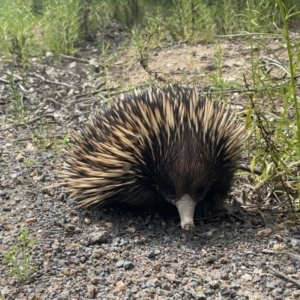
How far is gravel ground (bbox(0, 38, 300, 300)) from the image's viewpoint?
103 inches

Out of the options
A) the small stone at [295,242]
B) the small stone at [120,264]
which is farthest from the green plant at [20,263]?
the small stone at [295,242]

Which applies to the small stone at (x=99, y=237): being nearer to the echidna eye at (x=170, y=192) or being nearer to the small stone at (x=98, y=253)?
the small stone at (x=98, y=253)

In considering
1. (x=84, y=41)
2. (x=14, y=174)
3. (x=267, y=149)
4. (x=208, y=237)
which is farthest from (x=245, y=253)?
(x=84, y=41)

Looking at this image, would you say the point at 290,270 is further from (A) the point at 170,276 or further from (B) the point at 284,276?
(A) the point at 170,276

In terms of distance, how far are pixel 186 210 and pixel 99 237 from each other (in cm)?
44

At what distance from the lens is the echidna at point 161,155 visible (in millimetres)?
3029

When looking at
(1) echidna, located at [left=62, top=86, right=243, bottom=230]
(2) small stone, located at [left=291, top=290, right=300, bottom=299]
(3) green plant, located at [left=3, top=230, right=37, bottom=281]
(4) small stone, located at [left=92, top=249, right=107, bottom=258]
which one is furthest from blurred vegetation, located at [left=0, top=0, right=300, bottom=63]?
(2) small stone, located at [left=291, top=290, right=300, bottom=299]

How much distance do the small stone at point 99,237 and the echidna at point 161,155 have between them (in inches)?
11.3

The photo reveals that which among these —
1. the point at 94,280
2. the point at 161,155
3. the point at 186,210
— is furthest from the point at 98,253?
the point at 161,155

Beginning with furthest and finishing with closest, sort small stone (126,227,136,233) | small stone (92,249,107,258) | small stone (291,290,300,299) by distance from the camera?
small stone (126,227,136,233) → small stone (92,249,107,258) → small stone (291,290,300,299)

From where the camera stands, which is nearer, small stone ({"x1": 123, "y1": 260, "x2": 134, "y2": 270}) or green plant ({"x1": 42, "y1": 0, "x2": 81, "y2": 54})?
small stone ({"x1": 123, "y1": 260, "x2": 134, "y2": 270})

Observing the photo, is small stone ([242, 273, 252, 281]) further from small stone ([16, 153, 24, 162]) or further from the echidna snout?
small stone ([16, 153, 24, 162])

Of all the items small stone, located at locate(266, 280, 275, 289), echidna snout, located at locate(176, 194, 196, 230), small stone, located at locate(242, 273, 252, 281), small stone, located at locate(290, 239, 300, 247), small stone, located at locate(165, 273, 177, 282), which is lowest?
small stone, located at locate(266, 280, 275, 289)

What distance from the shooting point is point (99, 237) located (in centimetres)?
304
